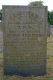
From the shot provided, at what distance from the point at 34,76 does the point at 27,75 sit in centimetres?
17

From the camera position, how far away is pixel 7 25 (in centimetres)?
759

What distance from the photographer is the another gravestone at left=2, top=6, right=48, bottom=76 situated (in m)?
7.59

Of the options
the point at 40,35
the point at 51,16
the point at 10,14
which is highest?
the point at 10,14

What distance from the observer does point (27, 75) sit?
776 centimetres

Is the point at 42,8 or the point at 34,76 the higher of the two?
the point at 42,8

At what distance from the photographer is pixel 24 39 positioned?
25.1ft

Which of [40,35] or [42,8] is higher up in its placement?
[42,8]

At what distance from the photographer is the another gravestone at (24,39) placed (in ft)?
24.9

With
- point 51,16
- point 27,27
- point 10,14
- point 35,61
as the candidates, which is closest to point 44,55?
point 35,61

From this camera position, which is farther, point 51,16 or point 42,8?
point 51,16

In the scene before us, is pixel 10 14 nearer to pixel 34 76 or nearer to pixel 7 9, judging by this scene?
pixel 7 9

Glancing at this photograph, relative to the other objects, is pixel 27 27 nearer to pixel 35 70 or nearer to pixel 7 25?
pixel 7 25

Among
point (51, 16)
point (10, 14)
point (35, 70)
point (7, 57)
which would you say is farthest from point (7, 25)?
point (51, 16)

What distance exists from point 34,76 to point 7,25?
139cm
